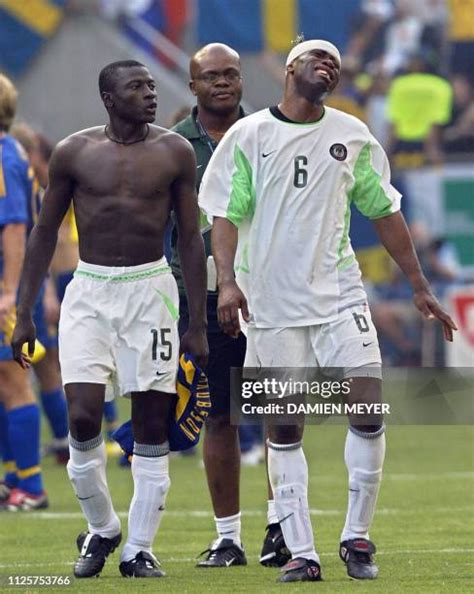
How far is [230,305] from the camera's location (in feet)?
23.9

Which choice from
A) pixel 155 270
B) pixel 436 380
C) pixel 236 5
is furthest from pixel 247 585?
pixel 236 5

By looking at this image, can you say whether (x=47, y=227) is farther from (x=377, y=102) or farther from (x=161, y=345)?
(x=377, y=102)

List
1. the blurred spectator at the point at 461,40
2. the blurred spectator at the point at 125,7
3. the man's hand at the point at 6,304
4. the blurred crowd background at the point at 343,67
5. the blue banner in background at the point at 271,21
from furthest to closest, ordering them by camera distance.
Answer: the blurred spectator at the point at 125,7, the blue banner in background at the point at 271,21, the blurred spectator at the point at 461,40, the blurred crowd background at the point at 343,67, the man's hand at the point at 6,304

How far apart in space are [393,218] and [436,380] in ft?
31.4

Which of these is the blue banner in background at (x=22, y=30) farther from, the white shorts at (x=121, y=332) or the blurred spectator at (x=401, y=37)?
the white shorts at (x=121, y=332)

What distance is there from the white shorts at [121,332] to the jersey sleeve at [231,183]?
41 centimetres

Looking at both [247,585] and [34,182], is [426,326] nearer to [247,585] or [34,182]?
[34,182]

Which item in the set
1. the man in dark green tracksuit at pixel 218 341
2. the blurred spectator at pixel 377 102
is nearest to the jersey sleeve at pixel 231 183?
the man in dark green tracksuit at pixel 218 341

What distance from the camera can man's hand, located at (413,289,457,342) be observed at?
24.6 feet

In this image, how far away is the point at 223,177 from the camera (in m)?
7.55

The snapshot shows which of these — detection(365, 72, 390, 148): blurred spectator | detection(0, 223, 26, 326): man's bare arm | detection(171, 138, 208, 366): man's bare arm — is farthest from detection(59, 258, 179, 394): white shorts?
detection(365, 72, 390, 148): blurred spectator

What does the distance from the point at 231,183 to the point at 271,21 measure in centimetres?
1549

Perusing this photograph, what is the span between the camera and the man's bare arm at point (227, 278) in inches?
288

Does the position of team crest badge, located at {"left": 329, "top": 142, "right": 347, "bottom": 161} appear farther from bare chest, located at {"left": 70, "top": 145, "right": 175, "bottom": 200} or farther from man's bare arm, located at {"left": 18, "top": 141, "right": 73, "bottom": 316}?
man's bare arm, located at {"left": 18, "top": 141, "right": 73, "bottom": 316}
